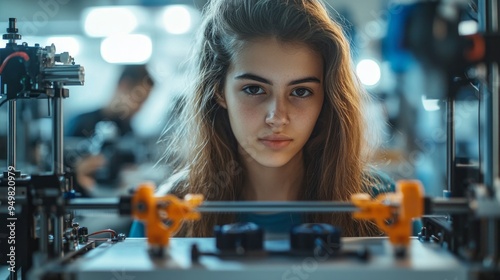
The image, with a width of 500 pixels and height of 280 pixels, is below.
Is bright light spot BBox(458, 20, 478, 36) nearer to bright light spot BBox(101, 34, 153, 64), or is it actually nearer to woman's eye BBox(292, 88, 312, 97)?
woman's eye BBox(292, 88, 312, 97)

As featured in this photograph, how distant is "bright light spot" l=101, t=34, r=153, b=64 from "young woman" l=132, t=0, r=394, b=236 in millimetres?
2459

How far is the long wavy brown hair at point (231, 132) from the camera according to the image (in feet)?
4.38

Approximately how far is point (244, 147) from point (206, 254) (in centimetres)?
61

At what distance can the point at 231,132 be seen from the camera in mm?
1500

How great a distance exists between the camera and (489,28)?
0.82 meters

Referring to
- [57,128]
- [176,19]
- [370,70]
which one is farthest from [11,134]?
[176,19]

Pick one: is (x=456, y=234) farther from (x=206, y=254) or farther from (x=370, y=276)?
(x=206, y=254)

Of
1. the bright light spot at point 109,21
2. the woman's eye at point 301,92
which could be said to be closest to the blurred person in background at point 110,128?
the bright light spot at point 109,21

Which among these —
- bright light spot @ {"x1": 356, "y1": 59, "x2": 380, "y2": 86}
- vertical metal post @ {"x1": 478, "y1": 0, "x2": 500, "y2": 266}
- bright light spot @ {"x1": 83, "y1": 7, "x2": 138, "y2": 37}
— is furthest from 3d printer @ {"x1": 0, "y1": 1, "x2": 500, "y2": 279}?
bright light spot @ {"x1": 83, "y1": 7, "x2": 138, "y2": 37}

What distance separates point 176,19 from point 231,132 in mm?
3095

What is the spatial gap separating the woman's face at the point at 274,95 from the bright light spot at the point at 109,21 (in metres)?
3.17

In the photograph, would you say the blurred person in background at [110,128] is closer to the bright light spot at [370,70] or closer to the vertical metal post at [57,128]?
the bright light spot at [370,70]

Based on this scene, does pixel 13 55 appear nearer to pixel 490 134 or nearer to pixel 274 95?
pixel 274 95

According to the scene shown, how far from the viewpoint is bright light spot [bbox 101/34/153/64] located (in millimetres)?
3954
